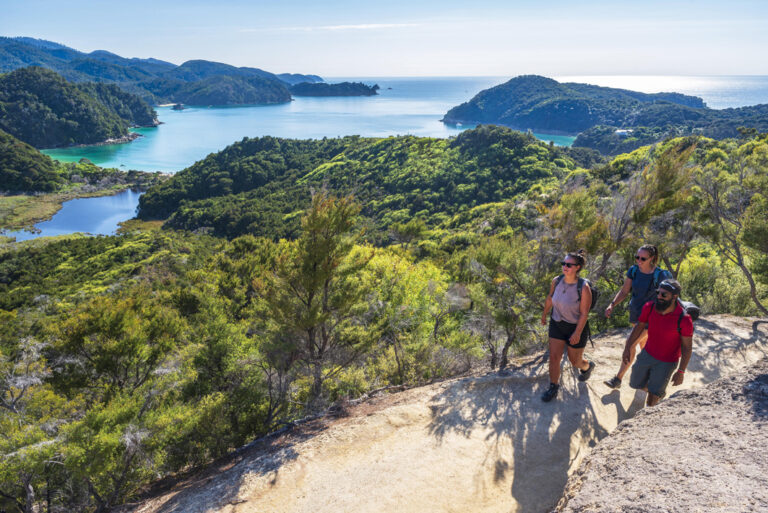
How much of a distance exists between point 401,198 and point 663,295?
256 ft

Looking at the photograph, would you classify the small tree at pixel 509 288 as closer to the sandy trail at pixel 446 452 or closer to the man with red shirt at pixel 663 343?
the sandy trail at pixel 446 452

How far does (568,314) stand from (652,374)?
4.36 ft

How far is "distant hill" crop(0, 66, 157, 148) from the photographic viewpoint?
152 meters

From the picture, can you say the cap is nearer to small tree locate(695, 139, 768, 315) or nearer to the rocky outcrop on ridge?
the rocky outcrop on ridge

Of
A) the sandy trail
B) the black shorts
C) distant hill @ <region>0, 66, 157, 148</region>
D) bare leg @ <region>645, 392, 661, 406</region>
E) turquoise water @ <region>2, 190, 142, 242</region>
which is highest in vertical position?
distant hill @ <region>0, 66, 157, 148</region>

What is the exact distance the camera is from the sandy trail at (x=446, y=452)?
528 centimetres

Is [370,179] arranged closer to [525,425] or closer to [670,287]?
[525,425]

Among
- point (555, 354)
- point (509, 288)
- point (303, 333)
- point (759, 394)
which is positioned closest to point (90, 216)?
point (303, 333)

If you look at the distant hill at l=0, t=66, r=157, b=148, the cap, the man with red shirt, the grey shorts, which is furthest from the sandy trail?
the distant hill at l=0, t=66, r=157, b=148

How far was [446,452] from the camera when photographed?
19.8ft

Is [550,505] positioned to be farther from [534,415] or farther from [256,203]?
[256,203]

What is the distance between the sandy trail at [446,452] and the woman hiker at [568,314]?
715 mm

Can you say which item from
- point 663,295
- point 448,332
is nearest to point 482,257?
point 663,295

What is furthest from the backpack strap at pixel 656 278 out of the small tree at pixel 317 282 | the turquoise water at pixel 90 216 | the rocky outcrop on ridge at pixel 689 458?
the turquoise water at pixel 90 216
